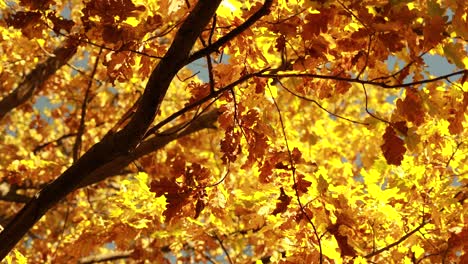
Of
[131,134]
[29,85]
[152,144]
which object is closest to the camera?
[131,134]

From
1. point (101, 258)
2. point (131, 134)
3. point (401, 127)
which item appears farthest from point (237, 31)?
point (101, 258)

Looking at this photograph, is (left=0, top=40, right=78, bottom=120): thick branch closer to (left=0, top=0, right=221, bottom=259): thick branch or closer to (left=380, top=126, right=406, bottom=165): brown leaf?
(left=0, top=0, right=221, bottom=259): thick branch

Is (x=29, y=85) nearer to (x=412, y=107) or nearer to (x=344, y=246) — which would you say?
(x=344, y=246)

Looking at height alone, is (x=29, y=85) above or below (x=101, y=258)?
above

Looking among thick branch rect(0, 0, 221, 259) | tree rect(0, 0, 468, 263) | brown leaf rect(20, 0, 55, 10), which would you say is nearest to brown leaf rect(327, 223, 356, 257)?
tree rect(0, 0, 468, 263)

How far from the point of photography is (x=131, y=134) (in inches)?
78.1

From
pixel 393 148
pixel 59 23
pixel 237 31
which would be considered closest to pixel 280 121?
pixel 393 148

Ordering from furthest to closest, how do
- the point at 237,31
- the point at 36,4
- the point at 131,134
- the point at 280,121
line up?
the point at 280,121 < the point at 36,4 < the point at 131,134 < the point at 237,31

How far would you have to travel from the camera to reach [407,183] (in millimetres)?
3461


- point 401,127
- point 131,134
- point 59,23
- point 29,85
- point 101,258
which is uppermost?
point 29,85

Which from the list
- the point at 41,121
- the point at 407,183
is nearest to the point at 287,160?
the point at 407,183

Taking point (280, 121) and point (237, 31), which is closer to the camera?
point (237, 31)

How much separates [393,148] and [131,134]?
129 centimetres

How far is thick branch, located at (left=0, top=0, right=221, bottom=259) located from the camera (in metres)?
1.79
